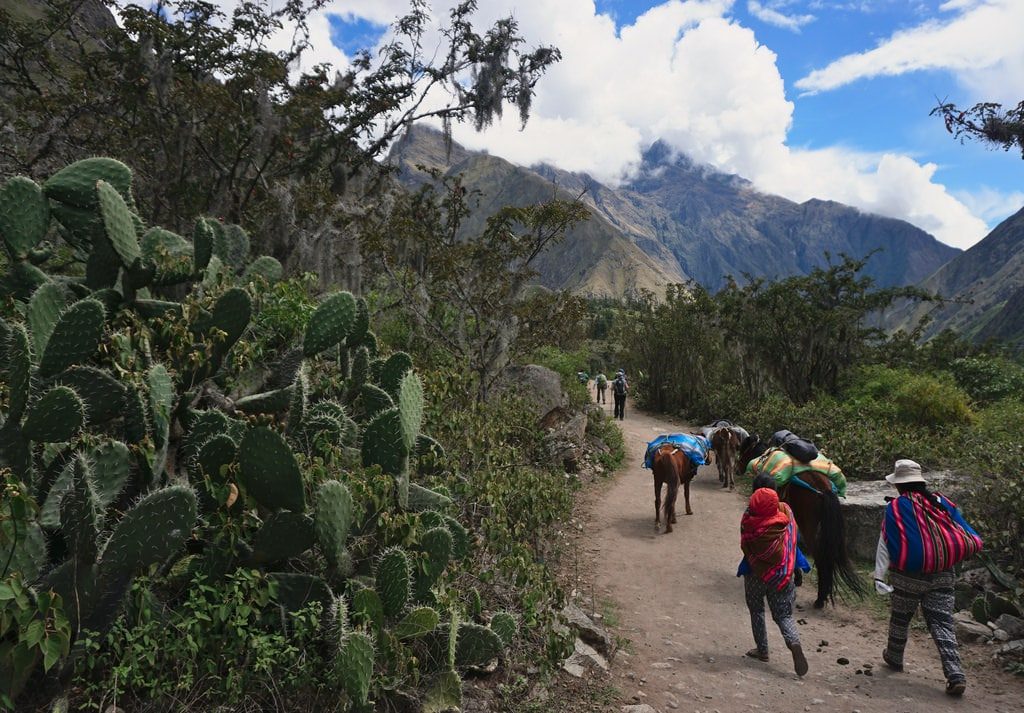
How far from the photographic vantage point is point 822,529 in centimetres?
554

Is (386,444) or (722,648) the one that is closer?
(386,444)

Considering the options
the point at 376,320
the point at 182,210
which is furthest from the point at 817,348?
the point at 182,210

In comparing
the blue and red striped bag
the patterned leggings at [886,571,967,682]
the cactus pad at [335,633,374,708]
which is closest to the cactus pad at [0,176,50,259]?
the cactus pad at [335,633,374,708]

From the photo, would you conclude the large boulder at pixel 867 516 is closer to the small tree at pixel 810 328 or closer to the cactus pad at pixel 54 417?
the cactus pad at pixel 54 417

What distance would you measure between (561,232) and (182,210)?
22.0ft

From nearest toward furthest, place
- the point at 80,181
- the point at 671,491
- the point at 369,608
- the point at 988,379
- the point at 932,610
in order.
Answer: the point at 369,608 → the point at 932,610 → the point at 80,181 → the point at 671,491 → the point at 988,379

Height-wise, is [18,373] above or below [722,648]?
above

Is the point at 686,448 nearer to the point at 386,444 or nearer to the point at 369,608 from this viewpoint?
the point at 386,444

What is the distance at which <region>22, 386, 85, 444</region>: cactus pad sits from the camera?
110 inches

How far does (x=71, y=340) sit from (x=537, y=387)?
9.93m

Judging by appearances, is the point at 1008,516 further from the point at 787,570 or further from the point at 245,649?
the point at 245,649

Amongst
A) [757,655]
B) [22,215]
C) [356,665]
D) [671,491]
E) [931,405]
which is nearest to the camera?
[356,665]

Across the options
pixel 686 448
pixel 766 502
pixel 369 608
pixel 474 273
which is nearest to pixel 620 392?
pixel 474 273

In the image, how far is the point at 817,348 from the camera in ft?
53.4
